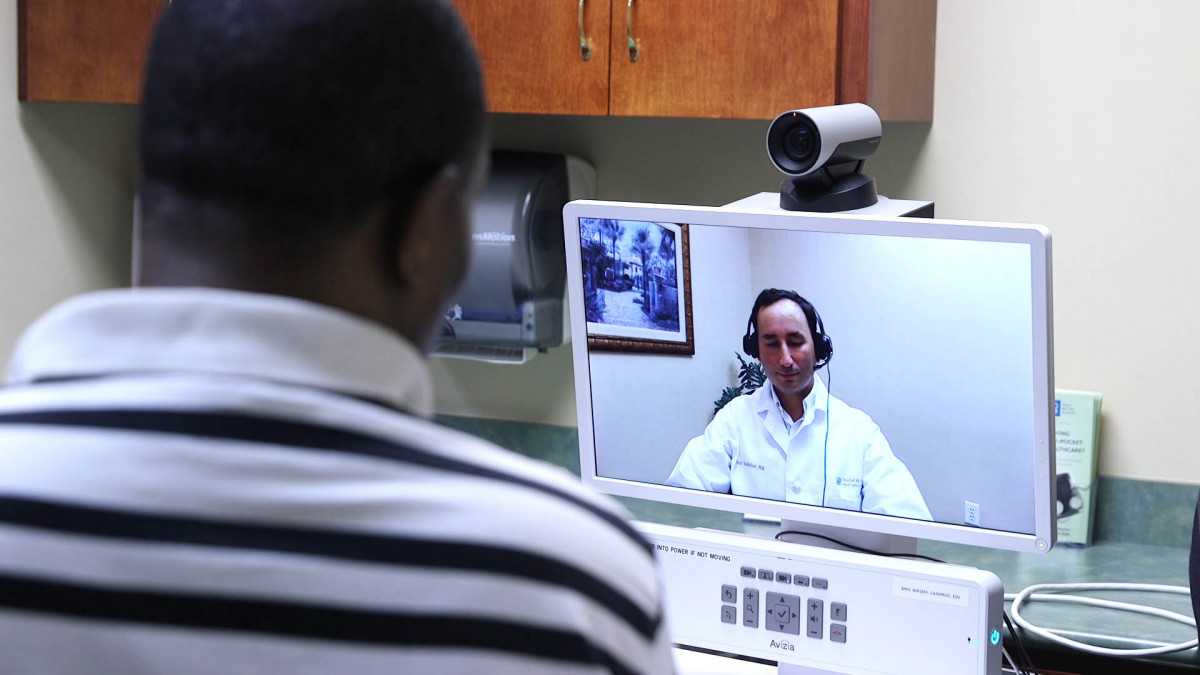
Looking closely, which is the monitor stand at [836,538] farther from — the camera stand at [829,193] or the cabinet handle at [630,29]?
the cabinet handle at [630,29]

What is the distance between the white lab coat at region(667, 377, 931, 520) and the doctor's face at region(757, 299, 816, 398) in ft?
0.04

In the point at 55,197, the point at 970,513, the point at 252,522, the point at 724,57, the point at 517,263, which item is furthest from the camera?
the point at 55,197

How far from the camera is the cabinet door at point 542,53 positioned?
1.79 metres

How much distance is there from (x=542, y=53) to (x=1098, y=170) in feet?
2.67

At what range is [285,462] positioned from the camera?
1.50 ft

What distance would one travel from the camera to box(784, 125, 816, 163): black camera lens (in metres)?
1.31

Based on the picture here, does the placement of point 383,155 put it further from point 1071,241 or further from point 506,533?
point 1071,241

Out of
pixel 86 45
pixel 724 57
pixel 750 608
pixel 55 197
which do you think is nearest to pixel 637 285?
pixel 750 608

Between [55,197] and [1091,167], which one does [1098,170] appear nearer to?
[1091,167]

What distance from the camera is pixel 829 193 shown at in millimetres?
1316

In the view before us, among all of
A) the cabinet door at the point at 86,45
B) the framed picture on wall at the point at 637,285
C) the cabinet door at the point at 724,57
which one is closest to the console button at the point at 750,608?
the framed picture on wall at the point at 637,285

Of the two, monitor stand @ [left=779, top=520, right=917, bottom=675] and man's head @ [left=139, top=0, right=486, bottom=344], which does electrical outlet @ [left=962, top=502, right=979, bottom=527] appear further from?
man's head @ [left=139, top=0, right=486, bottom=344]

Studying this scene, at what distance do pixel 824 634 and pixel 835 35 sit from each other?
2.62 ft

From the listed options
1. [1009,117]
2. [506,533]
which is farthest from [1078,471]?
[506,533]
